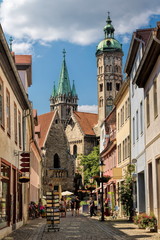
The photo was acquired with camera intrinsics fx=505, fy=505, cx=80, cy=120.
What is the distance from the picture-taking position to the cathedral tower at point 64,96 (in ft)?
505

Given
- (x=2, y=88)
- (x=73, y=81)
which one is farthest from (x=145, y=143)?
(x=73, y=81)

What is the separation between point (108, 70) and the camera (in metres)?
114

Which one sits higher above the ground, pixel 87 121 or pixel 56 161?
pixel 87 121

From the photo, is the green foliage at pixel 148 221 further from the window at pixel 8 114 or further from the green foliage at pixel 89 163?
the green foliage at pixel 89 163

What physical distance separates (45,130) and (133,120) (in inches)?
2468

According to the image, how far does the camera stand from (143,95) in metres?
23.0

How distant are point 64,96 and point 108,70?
1683 inches

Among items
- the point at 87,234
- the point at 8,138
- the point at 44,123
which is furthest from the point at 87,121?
the point at 8,138

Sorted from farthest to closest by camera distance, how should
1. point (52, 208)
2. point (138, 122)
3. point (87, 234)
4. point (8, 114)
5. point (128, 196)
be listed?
point (128, 196)
point (138, 122)
point (52, 208)
point (8, 114)
point (87, 234)

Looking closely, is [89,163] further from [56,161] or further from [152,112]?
[152,112]

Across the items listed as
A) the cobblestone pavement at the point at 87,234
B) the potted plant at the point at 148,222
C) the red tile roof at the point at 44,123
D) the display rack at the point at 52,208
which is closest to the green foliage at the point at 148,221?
the potted plant at the point at 148,222

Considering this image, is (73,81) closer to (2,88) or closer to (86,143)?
(86,143)

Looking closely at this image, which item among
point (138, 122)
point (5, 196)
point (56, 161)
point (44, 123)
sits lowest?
point (5, 196)

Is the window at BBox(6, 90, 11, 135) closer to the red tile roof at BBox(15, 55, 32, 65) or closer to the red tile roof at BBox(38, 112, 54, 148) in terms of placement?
the red tile roof at BBox(15, 55, 32, 65)
